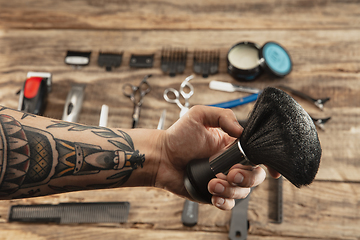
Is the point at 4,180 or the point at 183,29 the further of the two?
the point at 183,29

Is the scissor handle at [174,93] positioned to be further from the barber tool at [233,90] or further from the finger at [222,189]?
the finger at [222,189]

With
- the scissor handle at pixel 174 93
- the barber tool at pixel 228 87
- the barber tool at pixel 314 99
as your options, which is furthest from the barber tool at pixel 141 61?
the barber tool at pixel 314 99

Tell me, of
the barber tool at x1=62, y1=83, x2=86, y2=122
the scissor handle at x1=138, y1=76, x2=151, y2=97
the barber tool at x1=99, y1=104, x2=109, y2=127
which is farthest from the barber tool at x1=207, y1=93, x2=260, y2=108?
the barber tool at x1=62, y1=83, x2=86, y2=122

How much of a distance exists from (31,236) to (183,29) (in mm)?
890

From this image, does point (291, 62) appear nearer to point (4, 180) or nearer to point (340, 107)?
point (340, 107)

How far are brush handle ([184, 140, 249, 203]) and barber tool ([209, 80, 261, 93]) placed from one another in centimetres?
43

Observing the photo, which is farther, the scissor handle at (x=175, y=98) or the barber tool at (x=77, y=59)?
the barber tool at (x=77, y=59)

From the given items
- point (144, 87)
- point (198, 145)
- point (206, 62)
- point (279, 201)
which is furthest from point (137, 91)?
point (279, 201)

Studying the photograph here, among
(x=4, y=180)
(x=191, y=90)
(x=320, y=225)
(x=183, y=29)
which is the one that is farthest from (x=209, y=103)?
(x=4, y=180)

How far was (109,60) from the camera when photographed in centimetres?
110

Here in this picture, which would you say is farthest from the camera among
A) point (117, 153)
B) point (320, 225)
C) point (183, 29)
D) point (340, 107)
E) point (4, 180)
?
point (183, 29)

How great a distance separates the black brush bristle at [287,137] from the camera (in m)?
0.47

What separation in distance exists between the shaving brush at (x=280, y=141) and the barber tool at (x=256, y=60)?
0.46 m

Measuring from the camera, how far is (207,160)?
25.0 inches
